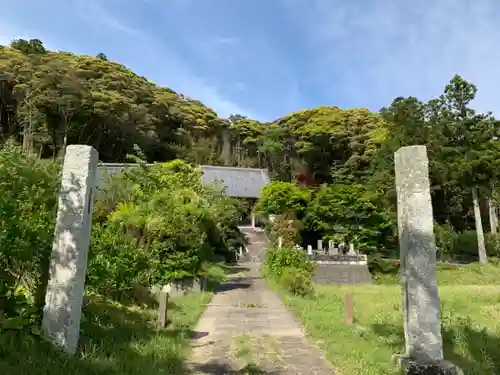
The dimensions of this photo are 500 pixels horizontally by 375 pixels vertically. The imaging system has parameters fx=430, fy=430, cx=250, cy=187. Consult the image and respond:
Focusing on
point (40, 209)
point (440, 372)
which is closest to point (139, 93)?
point (40, 209)

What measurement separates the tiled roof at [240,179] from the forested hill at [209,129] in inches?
95.9

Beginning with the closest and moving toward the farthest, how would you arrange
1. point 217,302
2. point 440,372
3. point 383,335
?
point 440,372 < point 383,335 < point 217,302

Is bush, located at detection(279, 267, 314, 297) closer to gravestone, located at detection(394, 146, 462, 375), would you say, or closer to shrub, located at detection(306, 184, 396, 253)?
gravestone, located at detection(394, 146, 462, 375)

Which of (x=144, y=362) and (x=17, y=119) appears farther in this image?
(x=17, y=119)

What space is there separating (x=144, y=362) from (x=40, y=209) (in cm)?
267

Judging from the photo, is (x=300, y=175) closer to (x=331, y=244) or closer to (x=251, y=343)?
(x=331, y=244)

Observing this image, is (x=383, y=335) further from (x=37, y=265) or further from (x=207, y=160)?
(x=207, y=160)

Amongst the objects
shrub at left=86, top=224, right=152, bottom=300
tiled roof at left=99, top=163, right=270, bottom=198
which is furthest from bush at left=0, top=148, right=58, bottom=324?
tiled roof at left=99, top=163, right=270, bottom=198

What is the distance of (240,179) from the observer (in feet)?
139

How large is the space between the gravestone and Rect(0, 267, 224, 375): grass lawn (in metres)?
2.84

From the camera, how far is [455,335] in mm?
7820

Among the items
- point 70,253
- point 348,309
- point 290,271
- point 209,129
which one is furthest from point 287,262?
point 209,129

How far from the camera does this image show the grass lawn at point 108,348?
437cm

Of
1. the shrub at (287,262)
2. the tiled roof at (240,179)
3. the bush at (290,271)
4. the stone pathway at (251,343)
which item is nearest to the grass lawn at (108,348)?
the stone pathway at (251,343)
